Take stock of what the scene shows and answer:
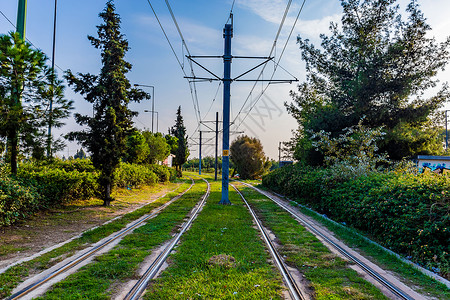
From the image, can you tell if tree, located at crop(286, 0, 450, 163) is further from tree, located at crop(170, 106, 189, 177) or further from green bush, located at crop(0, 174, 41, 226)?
tree, located at crop(170, 106, 189, 177)

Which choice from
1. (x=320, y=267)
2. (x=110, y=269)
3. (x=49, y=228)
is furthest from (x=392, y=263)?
(x=49, y=228)

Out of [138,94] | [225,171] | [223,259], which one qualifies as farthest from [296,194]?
[223,259]

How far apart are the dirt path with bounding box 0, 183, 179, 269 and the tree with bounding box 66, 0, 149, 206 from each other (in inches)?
71.8

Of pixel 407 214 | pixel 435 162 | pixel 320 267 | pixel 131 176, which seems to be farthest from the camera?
pixel 131 176

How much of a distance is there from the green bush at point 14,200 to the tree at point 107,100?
4.01 meters

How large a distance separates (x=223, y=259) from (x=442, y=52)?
20.3m

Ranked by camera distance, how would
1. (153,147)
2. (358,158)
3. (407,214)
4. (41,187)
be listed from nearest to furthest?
(407,214), (41,187), (358,158), (153,147)

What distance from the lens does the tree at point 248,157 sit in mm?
53281

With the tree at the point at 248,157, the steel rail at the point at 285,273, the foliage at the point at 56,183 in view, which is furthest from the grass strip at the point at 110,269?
the tree at the point at 248,157

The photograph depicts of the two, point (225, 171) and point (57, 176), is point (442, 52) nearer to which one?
point (225, 171)

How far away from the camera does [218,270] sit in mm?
5297

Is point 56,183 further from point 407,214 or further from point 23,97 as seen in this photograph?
point 407,214

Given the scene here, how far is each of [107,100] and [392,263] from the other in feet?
42.4

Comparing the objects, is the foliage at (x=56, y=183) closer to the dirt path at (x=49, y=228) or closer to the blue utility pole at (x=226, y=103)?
the dirt path at (x=49, y=228)
